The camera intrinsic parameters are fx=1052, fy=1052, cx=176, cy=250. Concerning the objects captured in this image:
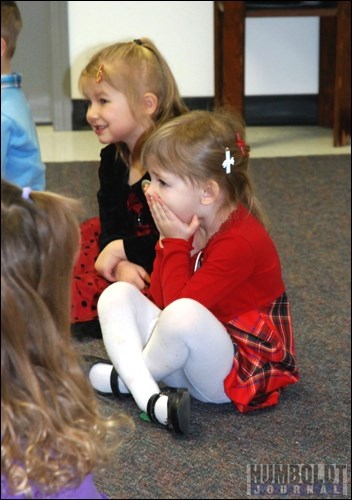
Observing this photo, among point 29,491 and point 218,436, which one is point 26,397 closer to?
point 29,491

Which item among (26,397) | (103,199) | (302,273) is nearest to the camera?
(26,397)

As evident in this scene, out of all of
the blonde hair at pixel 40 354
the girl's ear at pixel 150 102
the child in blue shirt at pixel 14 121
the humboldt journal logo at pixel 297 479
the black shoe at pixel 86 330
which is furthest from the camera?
the black shoe at pixel 86 330

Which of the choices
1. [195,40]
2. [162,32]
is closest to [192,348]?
[162,32]

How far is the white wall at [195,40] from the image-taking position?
156cm

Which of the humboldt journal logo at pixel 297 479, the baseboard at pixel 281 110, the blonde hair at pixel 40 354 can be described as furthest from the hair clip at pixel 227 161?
the baseboard at pixel 281 110

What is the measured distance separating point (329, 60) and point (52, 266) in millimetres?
2414

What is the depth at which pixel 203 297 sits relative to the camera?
3.97 ft

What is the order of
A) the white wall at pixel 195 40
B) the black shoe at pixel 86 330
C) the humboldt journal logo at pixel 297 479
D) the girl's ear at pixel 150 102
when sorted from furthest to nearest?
1. the white wall at pixel 195 40
2. the black shoe at pixel 86 330
3. the girl's ear at pixel 150 102
4. the humboldt journal logo at pixel 297 479

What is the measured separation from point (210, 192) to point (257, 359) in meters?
0.21

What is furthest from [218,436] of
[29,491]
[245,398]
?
[29,491]

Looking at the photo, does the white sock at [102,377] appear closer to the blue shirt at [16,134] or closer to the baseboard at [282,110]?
the blue shirt at [16,134]

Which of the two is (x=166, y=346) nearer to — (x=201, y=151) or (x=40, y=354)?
(x=201, y=151)

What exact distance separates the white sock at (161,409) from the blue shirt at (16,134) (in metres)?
0.29

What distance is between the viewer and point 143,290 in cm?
135
